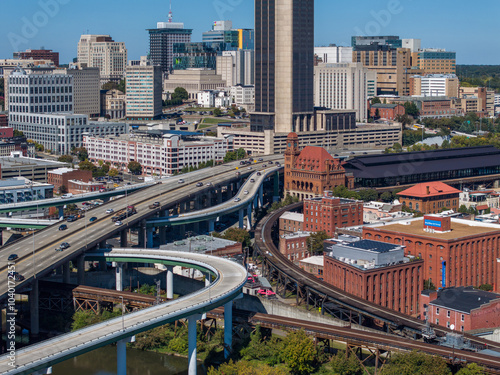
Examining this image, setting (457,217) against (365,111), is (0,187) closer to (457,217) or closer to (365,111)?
(457,217)

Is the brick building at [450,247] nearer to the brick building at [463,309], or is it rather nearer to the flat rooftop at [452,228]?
the flat rooftop at [452,228]

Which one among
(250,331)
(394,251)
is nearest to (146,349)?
(250,331)

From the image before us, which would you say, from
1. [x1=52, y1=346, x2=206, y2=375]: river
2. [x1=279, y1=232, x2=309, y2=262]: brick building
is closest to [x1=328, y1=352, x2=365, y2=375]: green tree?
[x1=52, y1=346, x2=206, y2=375]: river

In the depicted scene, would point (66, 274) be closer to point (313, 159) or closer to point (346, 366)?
point (346, 366)

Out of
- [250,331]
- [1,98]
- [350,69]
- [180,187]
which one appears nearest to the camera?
[250,331]

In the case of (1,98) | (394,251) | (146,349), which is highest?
(1,98)

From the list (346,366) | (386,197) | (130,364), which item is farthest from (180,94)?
(346,366)

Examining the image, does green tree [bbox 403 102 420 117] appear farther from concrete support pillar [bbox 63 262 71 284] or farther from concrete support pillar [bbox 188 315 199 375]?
concrete support pillar [bbox 188 315 199 375]
